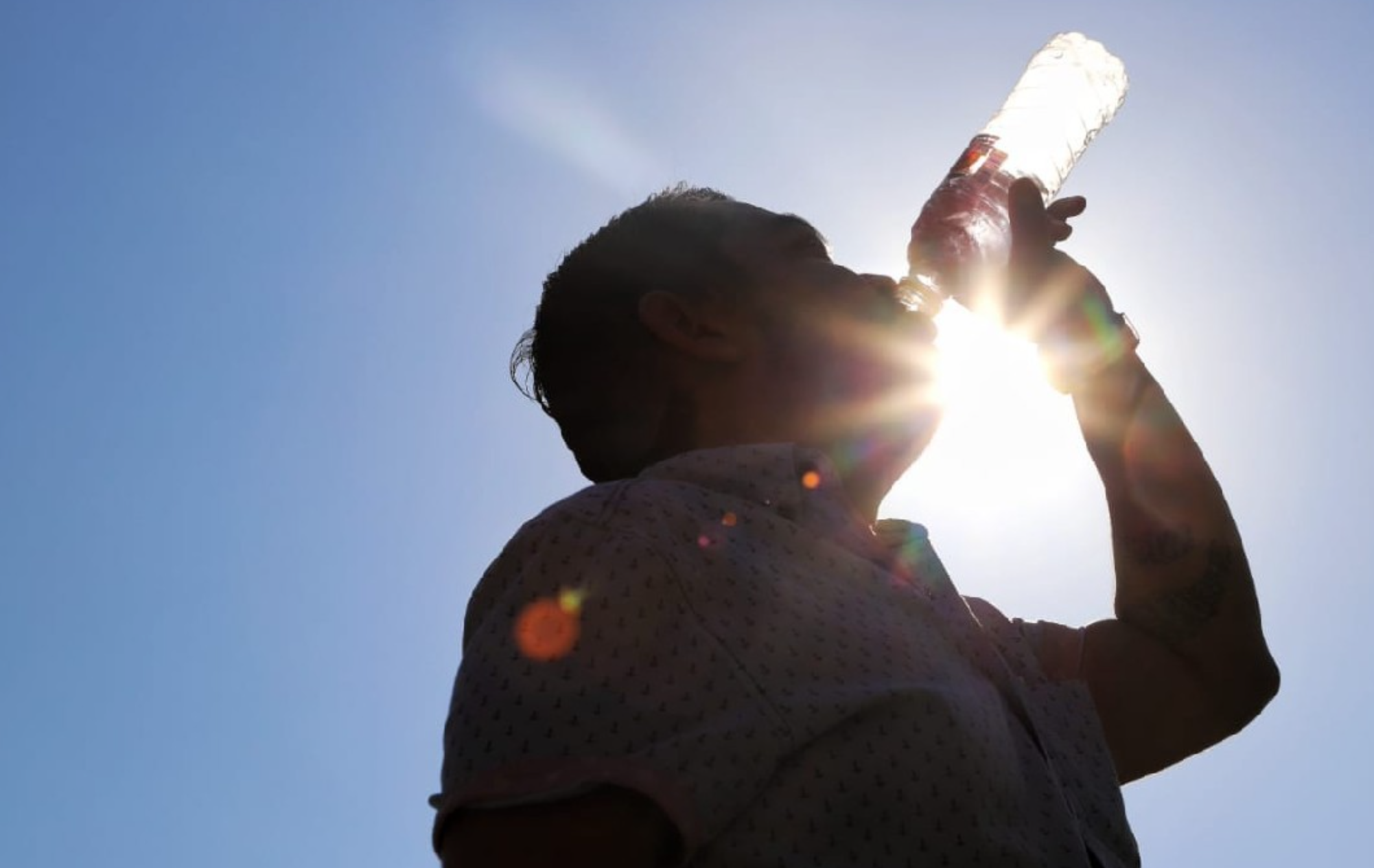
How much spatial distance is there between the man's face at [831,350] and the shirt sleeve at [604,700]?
83 cm

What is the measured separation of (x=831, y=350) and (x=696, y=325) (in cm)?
26

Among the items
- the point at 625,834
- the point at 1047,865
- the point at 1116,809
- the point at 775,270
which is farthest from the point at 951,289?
the point at 625,834

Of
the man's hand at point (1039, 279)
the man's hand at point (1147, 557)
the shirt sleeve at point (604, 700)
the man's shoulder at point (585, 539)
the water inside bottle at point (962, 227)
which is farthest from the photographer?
the water inside bottle at point (962, 227)

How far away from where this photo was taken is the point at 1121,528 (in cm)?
262

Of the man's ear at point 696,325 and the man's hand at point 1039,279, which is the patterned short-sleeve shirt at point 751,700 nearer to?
the man's ear at point 696,325

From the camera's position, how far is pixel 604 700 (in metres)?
1.55

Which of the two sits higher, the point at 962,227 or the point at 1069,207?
the point at 962,227

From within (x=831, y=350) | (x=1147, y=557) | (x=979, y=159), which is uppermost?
(x=979, y=159)

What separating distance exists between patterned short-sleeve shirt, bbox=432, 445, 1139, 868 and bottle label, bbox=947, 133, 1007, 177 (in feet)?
9.96

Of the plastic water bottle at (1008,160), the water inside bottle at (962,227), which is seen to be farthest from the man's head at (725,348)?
the water inside bottle at (962,227)

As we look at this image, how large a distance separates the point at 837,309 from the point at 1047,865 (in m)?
1.22

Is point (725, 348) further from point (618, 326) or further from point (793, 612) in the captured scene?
point (793, 612)

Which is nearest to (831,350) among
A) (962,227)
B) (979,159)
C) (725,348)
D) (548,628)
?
(725,348)

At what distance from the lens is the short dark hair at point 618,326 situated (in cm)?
253
